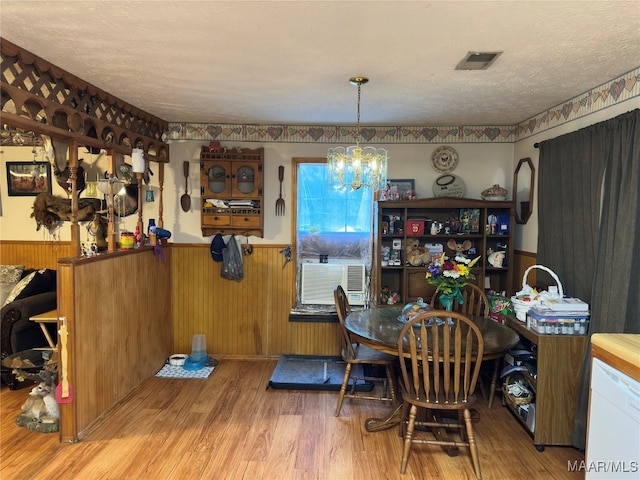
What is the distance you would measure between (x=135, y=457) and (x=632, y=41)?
12.2 ft

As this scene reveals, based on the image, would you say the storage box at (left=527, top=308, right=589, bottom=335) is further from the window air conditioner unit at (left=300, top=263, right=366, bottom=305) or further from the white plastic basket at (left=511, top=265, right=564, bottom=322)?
the window air conditioner unit at (left=300, top=263, right=366, bottom=305)

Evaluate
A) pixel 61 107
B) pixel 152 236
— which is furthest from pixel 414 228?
pixel 61 107

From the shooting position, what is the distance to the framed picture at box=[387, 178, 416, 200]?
4113mm

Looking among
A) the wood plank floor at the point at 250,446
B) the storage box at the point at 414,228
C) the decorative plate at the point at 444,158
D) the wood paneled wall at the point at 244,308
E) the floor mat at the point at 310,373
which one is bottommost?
the wood plank floor at the point at 250,446

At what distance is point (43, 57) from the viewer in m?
2.39

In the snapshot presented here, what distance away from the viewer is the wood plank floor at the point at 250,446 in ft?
7.90

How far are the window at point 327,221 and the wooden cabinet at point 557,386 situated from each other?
1939 mm

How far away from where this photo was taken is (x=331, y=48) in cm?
221

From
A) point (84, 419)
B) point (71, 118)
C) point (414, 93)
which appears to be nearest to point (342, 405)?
point (84, 419)

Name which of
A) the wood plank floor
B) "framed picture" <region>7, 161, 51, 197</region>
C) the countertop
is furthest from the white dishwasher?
"framed picture" <region>7, 161, 51, 197</region>

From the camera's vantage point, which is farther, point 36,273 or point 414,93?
Result: point 36,273

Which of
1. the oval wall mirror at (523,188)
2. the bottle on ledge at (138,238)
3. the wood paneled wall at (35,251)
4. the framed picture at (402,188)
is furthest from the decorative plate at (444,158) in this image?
the wood paneled wall at (35,251)

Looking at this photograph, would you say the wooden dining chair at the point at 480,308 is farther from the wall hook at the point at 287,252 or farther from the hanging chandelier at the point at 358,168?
the wall hook at the point at 287,252

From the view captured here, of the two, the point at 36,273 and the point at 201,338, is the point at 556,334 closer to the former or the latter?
the point at 201,338
